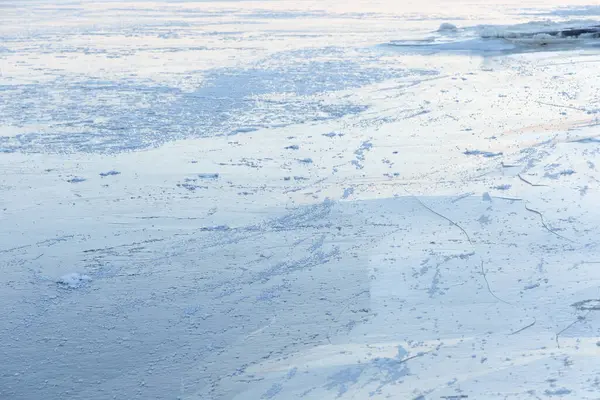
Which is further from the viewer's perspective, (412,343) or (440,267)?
(440,267)

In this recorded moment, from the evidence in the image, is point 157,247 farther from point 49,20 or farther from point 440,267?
point 49,20

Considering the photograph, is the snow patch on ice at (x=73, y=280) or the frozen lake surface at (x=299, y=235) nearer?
the frozen lake surface at (x=299, y=235)

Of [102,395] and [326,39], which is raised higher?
[326,39]

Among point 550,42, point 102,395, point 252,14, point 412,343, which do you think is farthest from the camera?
point 252,14

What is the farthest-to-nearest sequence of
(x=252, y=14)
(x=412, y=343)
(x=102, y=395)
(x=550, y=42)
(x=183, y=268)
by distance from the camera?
(x=252, y=14), (x=550, y=42), (x=183, y=268), (x=412, y=343), (x=102, y=395)

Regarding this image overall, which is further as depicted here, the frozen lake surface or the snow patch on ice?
the snow patch on ice

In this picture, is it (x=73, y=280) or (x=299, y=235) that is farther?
(x=299, y=235)

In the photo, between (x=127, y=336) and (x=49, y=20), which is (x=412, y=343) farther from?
(x=49, y=20)

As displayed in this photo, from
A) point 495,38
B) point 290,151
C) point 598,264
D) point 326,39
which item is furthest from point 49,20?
point 598,264
